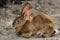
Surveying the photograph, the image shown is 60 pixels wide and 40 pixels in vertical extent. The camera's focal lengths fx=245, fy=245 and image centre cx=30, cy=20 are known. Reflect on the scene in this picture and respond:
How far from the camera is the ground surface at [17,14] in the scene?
4.75 meters

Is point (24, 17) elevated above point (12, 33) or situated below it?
above

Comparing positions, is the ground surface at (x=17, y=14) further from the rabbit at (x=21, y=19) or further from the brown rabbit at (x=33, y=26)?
the rabbit at (x=21, y=19)

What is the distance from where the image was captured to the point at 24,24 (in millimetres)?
4602

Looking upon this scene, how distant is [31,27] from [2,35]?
0.61 metres

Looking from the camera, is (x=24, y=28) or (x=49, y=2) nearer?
(x=24, y=28)

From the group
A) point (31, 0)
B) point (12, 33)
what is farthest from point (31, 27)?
point (31, 0)

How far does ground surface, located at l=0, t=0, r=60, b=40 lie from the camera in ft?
15.6

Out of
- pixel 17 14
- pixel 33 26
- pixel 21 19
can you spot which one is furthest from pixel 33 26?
pixel 17 14

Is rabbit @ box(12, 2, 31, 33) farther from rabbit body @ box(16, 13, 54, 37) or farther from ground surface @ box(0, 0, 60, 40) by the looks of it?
ground surface @ box(0, 0, 60, 40)

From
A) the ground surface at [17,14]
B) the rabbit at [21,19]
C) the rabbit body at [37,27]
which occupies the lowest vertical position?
the ground surface at [17,14]

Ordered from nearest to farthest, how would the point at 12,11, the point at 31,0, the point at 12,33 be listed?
the point at 12,33, the point at 12,11, the point at 31,0

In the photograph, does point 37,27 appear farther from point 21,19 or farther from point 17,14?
point 17,14

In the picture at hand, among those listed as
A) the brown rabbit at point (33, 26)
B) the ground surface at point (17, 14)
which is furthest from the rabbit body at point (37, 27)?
the ground surface at point (17, 14)

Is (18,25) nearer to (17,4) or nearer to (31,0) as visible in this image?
(17,4)
